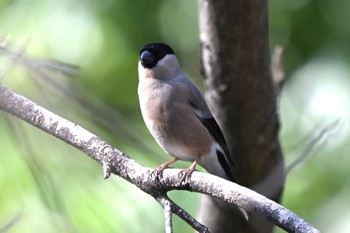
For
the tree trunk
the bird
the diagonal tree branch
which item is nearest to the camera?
the diagonal tree branch

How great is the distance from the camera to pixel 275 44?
3705 millimetres

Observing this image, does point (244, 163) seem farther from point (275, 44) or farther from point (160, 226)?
point (275, 44)

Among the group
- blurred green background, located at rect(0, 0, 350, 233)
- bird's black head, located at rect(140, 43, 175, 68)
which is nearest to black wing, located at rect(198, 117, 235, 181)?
blurred green background, located at rect(0, 0, 350, 233)

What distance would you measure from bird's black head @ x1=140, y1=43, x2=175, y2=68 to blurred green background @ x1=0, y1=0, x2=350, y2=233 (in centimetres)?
8

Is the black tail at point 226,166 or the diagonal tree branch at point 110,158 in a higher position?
the diagonal tree branch at point 110,158

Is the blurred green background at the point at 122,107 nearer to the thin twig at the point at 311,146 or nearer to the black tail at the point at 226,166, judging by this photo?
the thin twig at the point at 311,146

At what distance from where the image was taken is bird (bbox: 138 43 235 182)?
10.7ft

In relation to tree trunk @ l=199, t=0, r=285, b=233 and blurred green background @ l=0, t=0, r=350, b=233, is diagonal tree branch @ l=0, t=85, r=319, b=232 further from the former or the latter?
tree trunk @ l=199, t=0, r=285, b=233

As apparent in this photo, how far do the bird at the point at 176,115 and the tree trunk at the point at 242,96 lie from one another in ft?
0.27

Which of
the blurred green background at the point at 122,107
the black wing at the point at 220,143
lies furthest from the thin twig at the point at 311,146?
the black wing at the point at 220,143

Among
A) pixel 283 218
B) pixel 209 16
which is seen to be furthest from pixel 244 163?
pixel 283 218

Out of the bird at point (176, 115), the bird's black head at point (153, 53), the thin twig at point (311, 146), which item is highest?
the bird's black head at point (153, 53)

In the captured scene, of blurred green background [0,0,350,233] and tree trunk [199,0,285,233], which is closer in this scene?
blurred green background [0,0,350,233]

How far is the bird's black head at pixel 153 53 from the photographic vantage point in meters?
3.29
